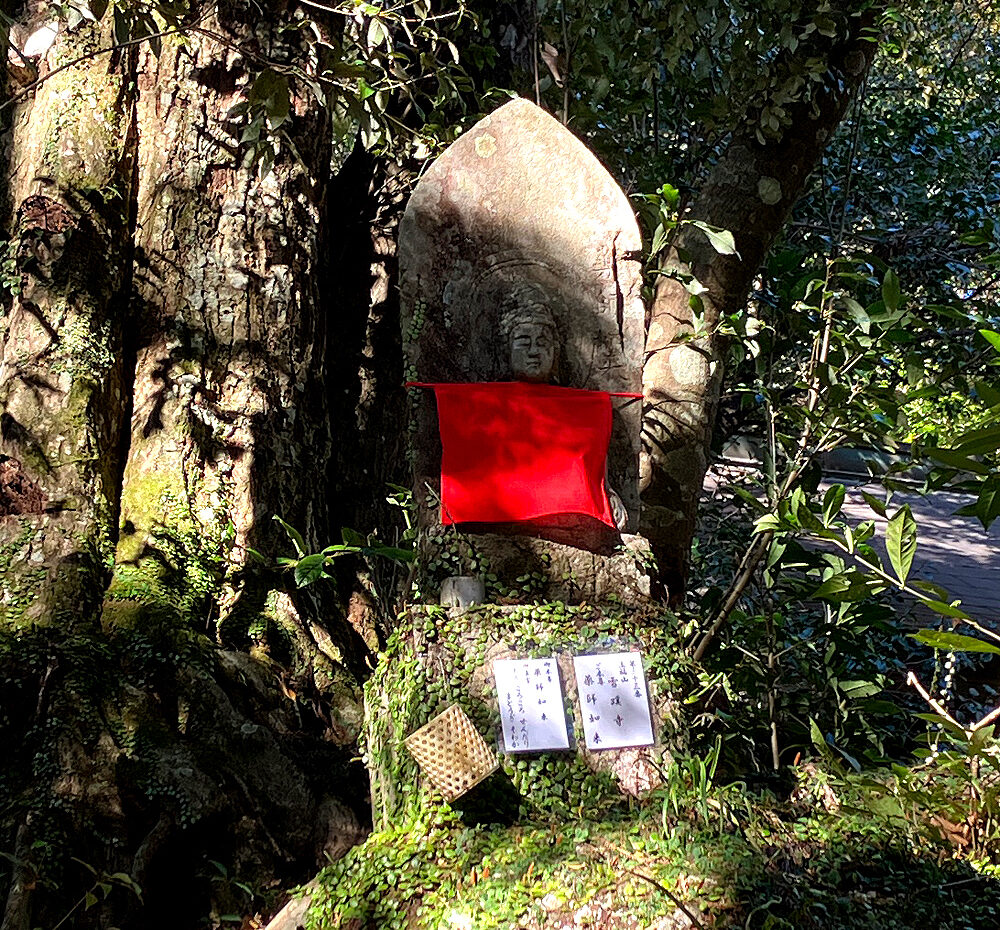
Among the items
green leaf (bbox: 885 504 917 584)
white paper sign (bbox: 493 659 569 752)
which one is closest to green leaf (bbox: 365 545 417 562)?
white paper sign (bbox: 493 659 569 752)

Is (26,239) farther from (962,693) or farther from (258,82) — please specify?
(962,693)

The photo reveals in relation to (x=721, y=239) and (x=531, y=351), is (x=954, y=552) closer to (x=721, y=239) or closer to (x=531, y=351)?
(x=721, y=239)

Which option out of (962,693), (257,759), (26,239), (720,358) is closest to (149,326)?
(26,239)

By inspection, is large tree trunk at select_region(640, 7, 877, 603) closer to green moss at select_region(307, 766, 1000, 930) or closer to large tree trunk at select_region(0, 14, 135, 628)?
green moss at select_region(307, 766, 1000, 930)

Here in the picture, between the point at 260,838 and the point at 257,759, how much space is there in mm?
212

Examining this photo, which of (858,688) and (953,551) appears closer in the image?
(858,688)

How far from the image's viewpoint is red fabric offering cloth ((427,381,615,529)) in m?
2.98

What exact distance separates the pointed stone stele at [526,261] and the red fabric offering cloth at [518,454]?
14 cm

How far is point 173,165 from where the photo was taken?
3455 millimetres

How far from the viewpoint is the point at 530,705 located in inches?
105

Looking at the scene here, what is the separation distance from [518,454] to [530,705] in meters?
0.77

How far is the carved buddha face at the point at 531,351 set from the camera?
10.1 feet

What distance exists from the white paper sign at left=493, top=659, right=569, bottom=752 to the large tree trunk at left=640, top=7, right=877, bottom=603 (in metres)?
0.98

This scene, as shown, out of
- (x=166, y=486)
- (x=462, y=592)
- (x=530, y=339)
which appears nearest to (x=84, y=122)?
(x=166, y=486)
